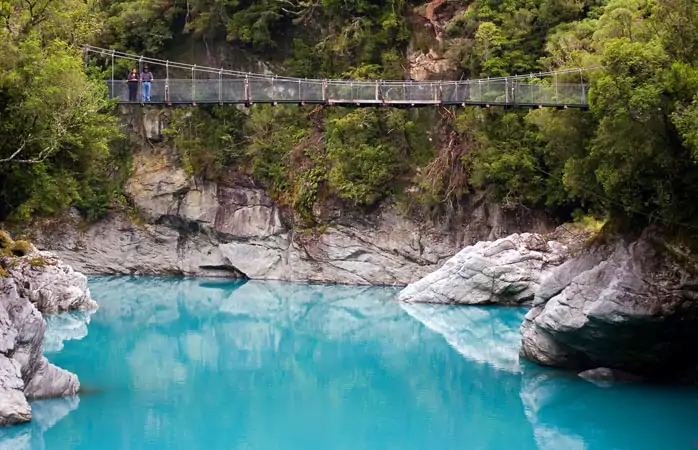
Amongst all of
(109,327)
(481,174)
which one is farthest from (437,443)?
(481,174)

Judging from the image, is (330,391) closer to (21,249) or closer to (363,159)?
(21,249)

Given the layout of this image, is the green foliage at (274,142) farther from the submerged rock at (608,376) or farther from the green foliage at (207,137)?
the submerged rock at (608,376)

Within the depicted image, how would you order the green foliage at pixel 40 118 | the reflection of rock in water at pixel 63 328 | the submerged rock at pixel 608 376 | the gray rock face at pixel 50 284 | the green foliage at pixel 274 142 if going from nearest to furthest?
the green foliage at pixel 40 118
the submerged rock at pixel 608 376
the reflection of rock in water at pixel 63 328
the gray rock face at pixel 50 284
the green foliage at pixel 274 142

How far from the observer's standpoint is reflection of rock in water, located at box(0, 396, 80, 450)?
11.7 meters

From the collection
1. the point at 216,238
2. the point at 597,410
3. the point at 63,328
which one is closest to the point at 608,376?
the point at 597,410

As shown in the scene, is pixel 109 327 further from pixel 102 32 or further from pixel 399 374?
pixel 102 32

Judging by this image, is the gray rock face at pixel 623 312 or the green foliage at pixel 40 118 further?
the gray rock face at pixel 623 312

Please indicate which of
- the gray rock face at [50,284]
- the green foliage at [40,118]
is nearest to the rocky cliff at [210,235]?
the gray rock face at [50,284]

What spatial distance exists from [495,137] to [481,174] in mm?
1224

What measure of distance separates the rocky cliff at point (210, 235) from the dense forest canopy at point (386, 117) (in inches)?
26.9

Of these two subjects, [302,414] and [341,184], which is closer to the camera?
[302,414]

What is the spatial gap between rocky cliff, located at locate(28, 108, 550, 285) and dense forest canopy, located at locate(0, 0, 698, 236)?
0.68 metres

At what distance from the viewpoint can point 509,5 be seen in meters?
31.0

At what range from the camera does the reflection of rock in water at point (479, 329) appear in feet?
62.3
